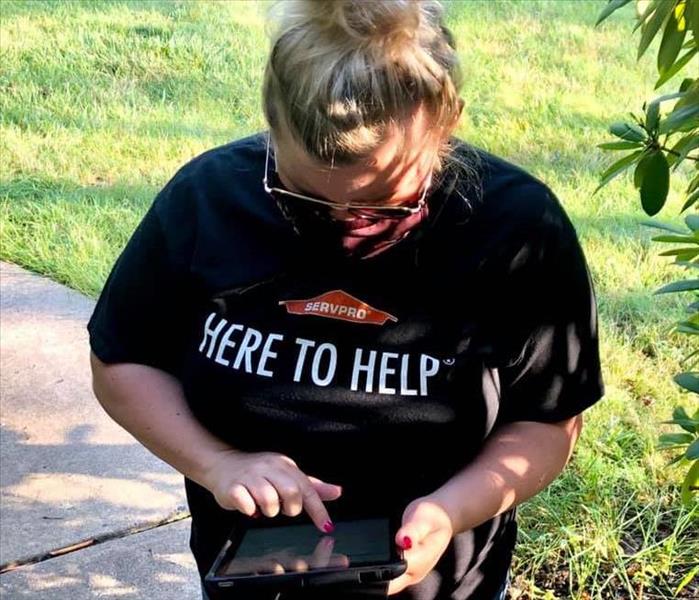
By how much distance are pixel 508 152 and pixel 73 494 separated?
3.20 metres

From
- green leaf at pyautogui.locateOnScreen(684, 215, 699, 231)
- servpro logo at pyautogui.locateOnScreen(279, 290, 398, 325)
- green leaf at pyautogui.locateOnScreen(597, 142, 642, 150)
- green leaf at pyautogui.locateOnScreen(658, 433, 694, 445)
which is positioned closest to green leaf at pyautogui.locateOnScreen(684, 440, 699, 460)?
green leaf at pyautogui.locateOnScreen(658, 433, 694, 445)

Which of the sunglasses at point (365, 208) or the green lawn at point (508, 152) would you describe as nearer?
the sunglasses at point (365, 208)

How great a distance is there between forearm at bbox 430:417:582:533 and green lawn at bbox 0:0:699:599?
20.2 inches

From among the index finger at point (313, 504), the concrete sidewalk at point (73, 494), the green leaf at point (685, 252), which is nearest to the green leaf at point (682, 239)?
the green leaf at point (685, 252)

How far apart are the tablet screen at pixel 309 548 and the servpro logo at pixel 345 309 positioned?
0.91 ft

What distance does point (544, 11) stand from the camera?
27.1ft

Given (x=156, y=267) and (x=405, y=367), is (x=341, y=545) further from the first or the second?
(x=156, y=267)

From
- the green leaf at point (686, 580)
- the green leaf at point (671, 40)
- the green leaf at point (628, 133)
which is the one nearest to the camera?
the green leaf at point (671, 40)

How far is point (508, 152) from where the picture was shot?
548 centimetres

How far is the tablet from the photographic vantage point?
137cm

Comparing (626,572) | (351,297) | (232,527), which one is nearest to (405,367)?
(351,297)

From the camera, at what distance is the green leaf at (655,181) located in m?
1.78

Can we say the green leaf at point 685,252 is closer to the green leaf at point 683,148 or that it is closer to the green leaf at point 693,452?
the green leaf at point 683,148

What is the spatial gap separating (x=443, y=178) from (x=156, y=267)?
43 centimetres
